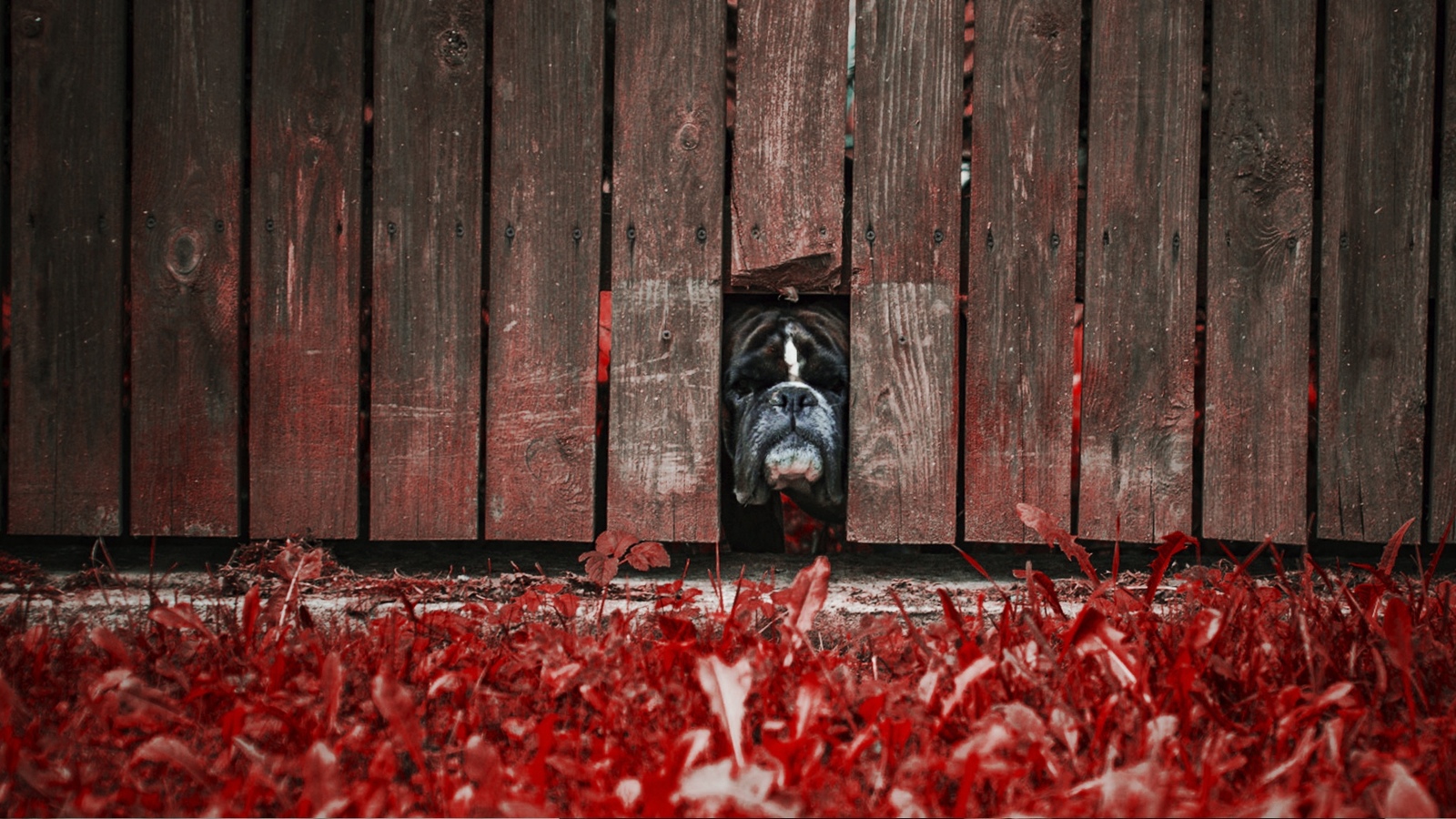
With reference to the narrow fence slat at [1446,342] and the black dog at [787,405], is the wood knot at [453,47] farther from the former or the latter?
the narrow fence slat at [1446,342]

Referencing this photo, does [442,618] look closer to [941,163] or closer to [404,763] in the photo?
[404,763]

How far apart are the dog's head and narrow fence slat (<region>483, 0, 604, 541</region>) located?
45 cm

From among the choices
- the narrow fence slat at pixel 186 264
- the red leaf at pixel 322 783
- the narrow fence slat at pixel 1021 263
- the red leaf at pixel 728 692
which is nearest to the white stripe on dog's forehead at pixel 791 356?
the narrow fence slat at pixel 1021 263

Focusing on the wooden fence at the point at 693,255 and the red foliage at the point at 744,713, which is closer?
the red foliage at the point at 744,713

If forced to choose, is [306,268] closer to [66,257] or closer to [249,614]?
[66,257]

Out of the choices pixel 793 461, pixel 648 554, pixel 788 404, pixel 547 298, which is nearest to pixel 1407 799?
pixel 648 554

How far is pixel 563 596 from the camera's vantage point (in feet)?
6.77

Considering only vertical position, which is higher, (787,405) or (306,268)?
(306,268)

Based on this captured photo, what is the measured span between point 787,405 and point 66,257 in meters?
2.16

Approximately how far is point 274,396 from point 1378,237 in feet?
10.9

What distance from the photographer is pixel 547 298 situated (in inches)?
103

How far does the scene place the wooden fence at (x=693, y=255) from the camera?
8.43ft

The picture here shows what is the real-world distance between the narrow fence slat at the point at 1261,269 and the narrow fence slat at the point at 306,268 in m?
2.57

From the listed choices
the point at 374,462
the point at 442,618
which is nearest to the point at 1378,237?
the point at 442,618
